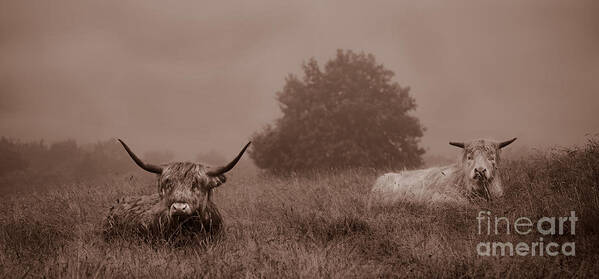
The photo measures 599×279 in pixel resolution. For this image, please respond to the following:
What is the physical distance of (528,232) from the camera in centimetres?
418

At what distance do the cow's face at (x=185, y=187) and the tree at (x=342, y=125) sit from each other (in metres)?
12.8

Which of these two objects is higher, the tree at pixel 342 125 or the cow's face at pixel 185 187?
the tree at pixel 342 125

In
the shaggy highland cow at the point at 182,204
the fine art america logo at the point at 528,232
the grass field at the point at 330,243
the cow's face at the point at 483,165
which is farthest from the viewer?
the cow's face at the point at 483,165

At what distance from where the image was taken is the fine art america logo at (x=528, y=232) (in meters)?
3.72

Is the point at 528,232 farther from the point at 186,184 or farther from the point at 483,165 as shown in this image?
the point at 186,184

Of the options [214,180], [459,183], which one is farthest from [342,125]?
[214,180]

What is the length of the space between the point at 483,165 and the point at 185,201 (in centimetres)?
533

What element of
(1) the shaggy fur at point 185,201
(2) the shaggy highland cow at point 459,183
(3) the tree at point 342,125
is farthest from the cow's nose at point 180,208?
(3) the tree at point 342,125

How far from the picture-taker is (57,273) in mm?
3359

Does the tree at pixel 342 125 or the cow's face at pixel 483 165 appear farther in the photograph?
the tree at pixel 342 125

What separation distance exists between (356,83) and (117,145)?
74.7 ft

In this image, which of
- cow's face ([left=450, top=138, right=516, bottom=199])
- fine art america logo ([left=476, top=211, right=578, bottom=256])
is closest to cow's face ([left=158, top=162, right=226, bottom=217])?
fine art america logo ([left=476, top=211, right=578, bottom=256])

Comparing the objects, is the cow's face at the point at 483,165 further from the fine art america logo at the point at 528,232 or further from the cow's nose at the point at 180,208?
the cow's nose at the point at 180,208

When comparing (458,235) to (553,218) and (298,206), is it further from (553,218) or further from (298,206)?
(298,206)
